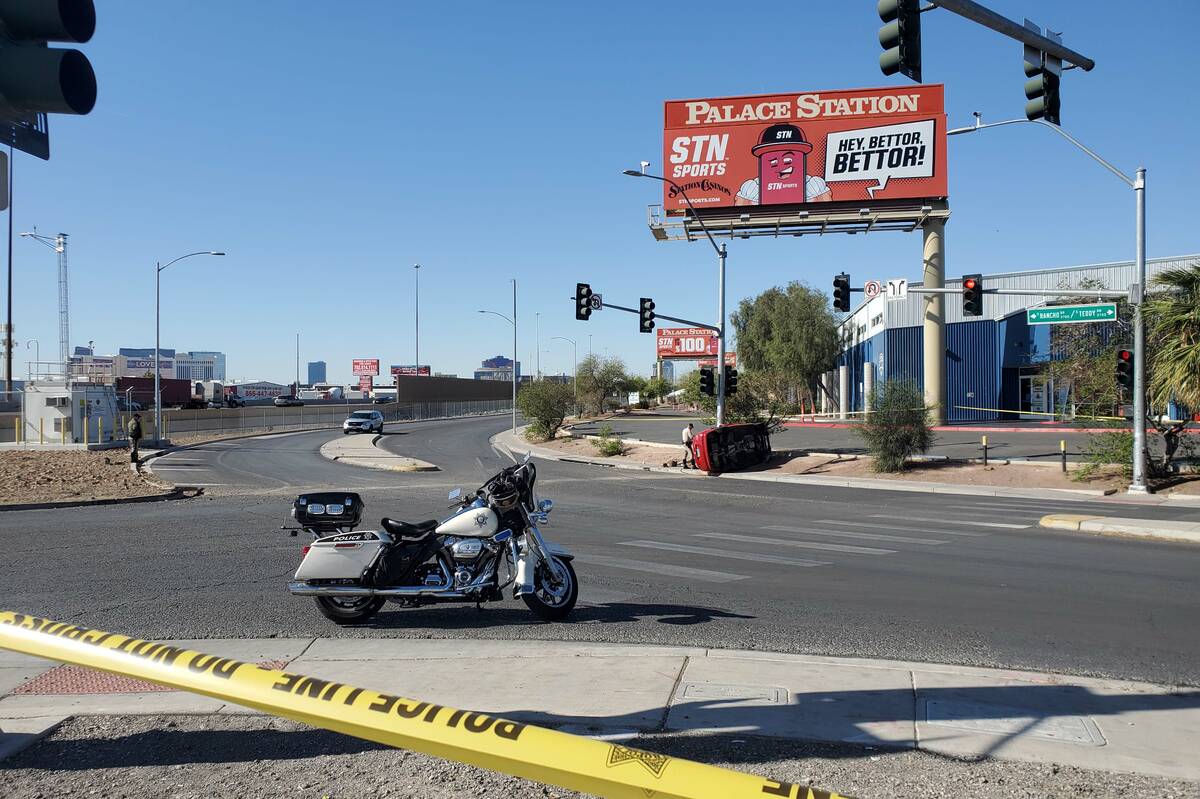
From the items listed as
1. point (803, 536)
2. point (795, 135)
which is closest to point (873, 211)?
point (795, 135)

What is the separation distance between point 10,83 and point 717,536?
12.1 m

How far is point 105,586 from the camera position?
9.89 meters

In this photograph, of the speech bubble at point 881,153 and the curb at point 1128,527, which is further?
the speech bubble at point 881,153

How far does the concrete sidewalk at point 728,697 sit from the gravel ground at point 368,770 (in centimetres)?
21

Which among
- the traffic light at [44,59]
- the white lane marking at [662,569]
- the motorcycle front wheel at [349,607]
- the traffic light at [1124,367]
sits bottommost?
the white lane marking at [662,569]

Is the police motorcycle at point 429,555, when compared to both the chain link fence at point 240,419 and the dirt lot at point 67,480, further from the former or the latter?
the chain link fence at point 240,419

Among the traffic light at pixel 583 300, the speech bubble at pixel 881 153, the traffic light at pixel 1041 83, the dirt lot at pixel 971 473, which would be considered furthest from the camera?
the speech bubble at pixel 881 153

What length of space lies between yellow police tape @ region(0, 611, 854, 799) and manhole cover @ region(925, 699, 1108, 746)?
2.44 m

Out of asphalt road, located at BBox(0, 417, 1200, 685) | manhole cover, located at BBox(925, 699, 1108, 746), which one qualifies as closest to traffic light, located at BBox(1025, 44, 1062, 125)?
asphalt road, located at BBox(0, 417, 1200, 685)

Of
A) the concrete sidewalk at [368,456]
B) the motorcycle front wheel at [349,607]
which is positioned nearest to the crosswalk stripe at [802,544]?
the motorcycle front wheel at [349,607]

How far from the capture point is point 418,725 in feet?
11.9

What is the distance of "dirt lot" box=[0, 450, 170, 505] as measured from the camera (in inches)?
774

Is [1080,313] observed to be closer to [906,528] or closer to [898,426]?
[898,426]

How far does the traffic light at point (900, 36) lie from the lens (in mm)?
9531
